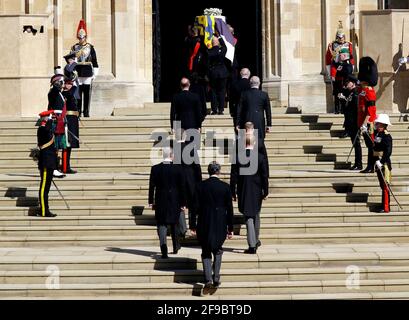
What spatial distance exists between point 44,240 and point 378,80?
992 cm

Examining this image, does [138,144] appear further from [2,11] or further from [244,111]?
[2,11]

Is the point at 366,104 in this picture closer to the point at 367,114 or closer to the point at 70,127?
the point at 367,114

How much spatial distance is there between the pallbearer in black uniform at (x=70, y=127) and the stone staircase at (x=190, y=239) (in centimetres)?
42

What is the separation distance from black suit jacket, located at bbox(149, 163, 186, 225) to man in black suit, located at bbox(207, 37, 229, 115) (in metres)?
7.33

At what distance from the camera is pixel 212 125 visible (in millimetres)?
22875

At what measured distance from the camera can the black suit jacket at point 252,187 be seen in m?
16.0

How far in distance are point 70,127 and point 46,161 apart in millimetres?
2768

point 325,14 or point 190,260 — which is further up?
point 325,14

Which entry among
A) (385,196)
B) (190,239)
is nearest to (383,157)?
(385,196)

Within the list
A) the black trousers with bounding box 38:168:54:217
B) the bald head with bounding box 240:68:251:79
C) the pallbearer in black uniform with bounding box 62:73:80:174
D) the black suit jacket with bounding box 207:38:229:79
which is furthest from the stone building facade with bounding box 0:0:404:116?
the black trousers with bounding box 38:168:54:217

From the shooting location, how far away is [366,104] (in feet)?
66.0

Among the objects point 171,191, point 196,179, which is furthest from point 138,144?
point 171,191

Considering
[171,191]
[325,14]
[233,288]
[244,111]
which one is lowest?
[233,288]

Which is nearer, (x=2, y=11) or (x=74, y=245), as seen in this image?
Answer: (x=74, y=245)
